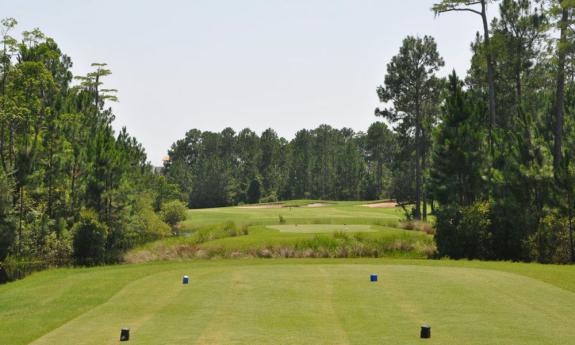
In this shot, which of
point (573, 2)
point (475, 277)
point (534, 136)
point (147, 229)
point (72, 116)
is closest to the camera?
point (475, 277)

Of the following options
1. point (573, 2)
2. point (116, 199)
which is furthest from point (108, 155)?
point (573, 2)

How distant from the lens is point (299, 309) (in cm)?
1473

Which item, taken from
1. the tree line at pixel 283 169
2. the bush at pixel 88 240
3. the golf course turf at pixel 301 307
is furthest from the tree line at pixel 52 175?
the tree line at pixel 283 169

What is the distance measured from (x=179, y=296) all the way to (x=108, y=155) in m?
26.3

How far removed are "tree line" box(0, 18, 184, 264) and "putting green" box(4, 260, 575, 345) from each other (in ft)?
40.1

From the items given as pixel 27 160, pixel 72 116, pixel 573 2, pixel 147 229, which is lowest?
pixel 147 229

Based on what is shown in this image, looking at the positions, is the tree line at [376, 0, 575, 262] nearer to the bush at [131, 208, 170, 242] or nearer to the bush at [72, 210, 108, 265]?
the bush at [72, 210, 108, 265]

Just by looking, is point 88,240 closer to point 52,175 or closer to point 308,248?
point 52,175

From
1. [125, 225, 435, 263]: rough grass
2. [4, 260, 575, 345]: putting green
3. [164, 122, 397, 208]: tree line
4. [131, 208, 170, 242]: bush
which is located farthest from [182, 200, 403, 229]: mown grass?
[4, 260, 575, 345]: putting green

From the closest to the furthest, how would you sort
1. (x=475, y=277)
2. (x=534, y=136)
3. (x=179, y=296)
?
(x=179, y=296) < (x=475, y=277) < (x=534, y=136)

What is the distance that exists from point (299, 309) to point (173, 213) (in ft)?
197

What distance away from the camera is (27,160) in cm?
3484

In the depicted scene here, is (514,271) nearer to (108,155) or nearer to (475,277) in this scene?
(475,277)

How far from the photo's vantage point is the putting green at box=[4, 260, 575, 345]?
11.7 metres
